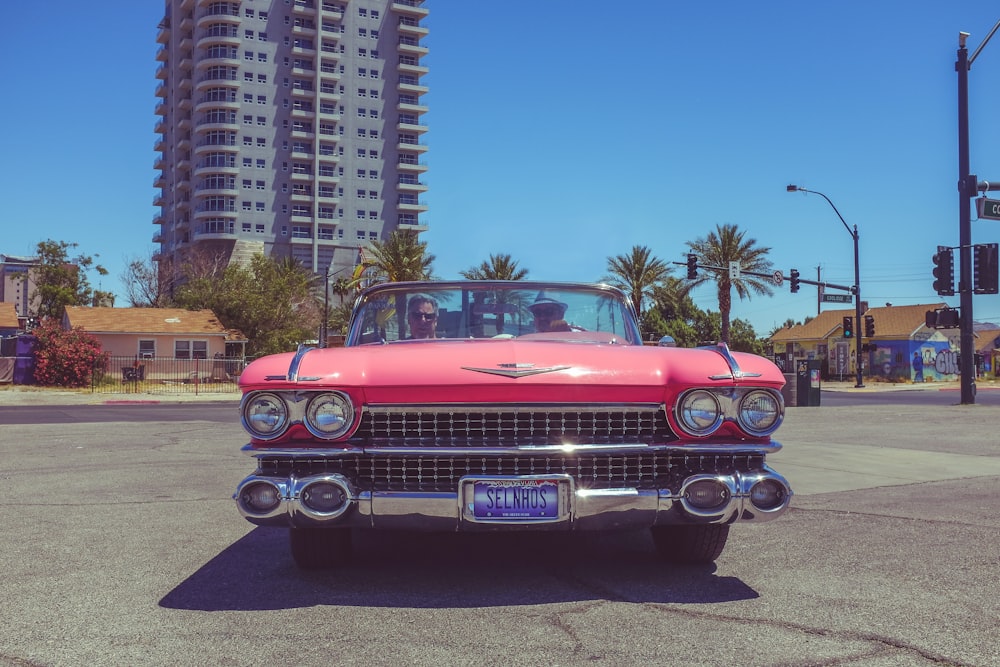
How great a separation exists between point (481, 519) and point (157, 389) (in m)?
35.2

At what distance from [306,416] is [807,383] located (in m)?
21.6

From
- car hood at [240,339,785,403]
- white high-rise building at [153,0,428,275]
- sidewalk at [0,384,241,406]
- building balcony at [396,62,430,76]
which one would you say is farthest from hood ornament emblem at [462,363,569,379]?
building balcony at [396,62,430,76]

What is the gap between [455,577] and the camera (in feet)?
15.1

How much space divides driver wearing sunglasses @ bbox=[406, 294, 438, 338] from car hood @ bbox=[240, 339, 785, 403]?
1.08 metres

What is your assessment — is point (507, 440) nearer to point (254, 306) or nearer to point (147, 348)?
point (147, 348)

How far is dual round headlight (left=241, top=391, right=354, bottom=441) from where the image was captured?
4.08m

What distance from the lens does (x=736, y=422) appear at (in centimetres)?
423

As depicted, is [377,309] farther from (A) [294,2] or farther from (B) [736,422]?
(A) [294,2]

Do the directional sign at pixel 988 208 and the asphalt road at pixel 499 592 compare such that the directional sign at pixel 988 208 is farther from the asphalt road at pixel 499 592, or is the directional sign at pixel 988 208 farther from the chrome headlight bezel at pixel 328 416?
the chrome headlight bezel at pixel 328 416

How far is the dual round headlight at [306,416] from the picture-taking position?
4082 mm

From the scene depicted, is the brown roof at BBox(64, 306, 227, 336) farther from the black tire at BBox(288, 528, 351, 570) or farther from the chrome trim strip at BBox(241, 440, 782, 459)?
the chrome trim strip at BBox(241, 440, 782, 459)

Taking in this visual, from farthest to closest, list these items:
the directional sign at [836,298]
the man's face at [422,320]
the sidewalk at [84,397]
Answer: the directional sign at [836,298] → the sidewalk at [84,397] → the man's face at [422,320]

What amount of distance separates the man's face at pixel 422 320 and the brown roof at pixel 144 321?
145 ft

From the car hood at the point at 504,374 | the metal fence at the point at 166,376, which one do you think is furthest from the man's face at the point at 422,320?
the metal fence at the point at 166,376
